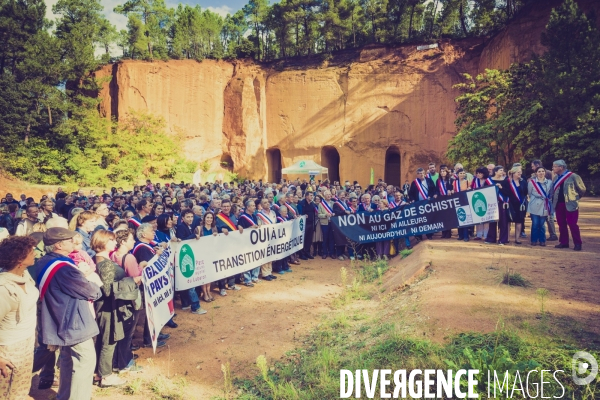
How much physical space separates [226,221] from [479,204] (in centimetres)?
635

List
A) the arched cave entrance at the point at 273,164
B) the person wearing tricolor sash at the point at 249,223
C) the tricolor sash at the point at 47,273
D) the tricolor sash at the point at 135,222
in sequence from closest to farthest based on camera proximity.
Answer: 1. the tricolor sash at the point at 47,273
2. the tricolor sash at the point at 135,222
3. the person wearing tricolor sash at the point at 249,223
4. the arched cave entrance at the point at 273,164

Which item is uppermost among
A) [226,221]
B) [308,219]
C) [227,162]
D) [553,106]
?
[553,106]

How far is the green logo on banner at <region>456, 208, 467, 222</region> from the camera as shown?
9555 mm

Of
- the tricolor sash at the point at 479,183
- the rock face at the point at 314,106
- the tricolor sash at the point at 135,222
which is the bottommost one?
the tricolor sash at the point at 135,222

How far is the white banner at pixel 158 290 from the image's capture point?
4.92 metres

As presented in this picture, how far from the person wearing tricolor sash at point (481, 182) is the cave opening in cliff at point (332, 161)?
24.5 metres

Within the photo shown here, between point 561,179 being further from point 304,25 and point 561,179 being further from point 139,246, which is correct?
point 304,25

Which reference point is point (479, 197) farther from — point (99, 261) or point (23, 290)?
point (23, 290)

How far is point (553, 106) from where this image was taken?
676 inches

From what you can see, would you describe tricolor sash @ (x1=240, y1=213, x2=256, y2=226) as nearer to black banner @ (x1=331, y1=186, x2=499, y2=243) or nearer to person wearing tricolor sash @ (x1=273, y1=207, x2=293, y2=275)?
person wearing tricolor sash @ (x1=273, y1=207, x2=293, y2=275)

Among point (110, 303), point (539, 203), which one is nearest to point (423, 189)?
point (539, 203)

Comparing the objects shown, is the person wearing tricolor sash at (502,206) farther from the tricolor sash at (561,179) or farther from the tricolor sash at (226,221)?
the tricolor sash at (226,221)

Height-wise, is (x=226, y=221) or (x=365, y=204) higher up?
(x=365, y=204)

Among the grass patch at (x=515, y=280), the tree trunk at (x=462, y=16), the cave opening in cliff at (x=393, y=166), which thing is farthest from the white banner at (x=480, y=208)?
the tree trunk at (x=462, y=16)
